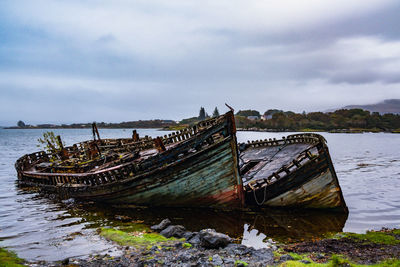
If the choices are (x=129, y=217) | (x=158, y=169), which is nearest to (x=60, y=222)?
(x=129, y=217)

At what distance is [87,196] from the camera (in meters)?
16.8

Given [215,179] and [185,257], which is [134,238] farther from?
[215,179]

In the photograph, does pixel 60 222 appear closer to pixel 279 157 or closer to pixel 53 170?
pixel 53 170

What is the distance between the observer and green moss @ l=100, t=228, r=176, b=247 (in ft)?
32.8

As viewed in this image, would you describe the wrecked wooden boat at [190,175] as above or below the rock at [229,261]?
above

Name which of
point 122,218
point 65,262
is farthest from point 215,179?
point 65,262

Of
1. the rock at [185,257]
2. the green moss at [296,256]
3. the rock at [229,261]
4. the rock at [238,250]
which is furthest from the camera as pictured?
the rock at [238,250]

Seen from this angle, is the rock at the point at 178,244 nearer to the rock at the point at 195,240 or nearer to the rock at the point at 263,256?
the rock at the point at 195,240

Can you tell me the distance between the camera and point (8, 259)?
29.5 ft

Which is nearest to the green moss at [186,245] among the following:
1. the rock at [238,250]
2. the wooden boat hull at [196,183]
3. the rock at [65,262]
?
the rock at [238,250]

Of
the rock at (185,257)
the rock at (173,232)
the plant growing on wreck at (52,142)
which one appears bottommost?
the rock at (173,232)

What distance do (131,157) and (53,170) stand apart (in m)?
8.25

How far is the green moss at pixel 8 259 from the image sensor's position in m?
8.34

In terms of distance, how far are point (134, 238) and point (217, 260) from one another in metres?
4.04
